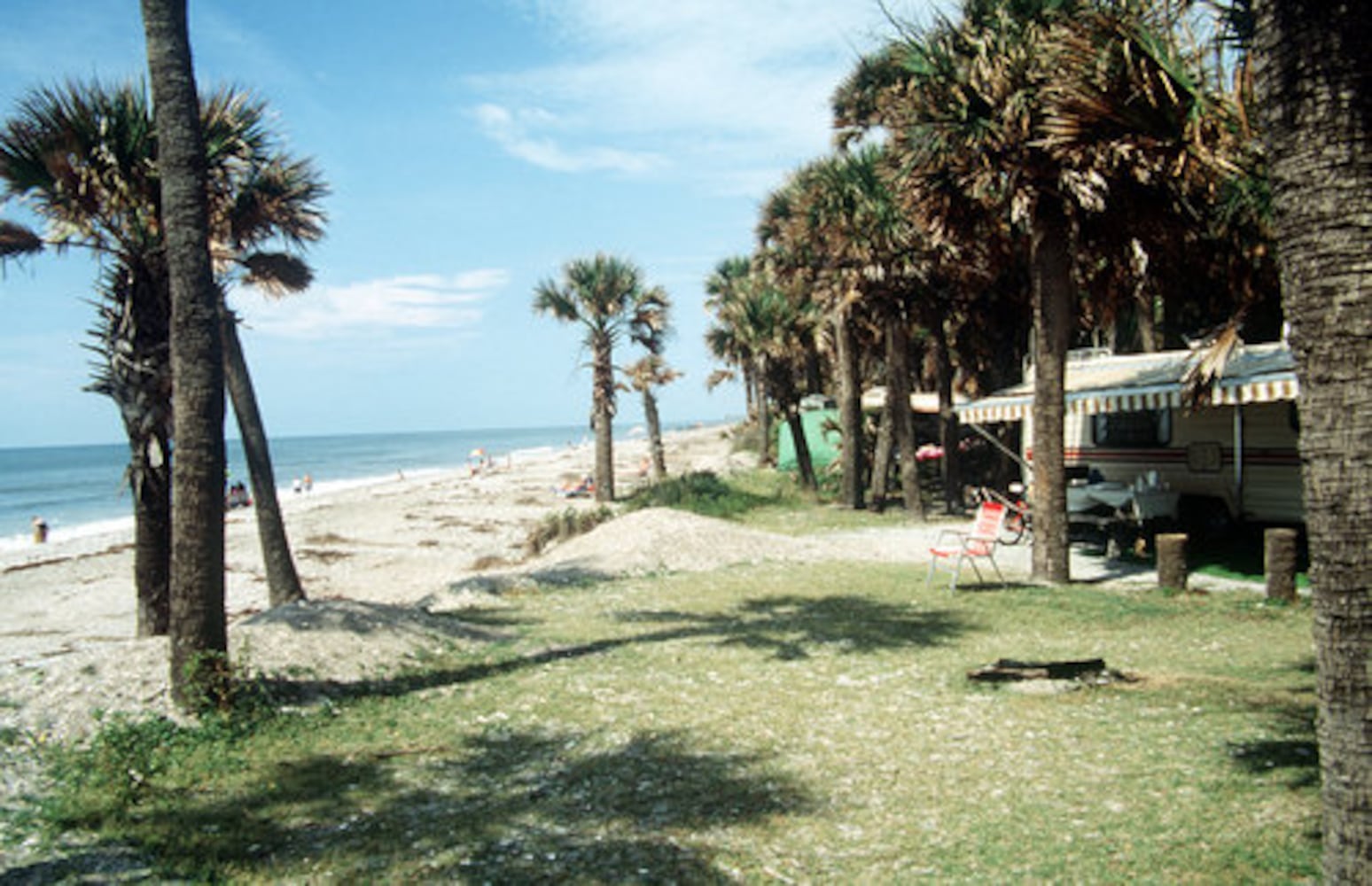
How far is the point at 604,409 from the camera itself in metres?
28.6

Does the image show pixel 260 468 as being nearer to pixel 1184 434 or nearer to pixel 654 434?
pixel 1184 434

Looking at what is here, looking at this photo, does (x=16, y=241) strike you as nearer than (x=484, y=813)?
No

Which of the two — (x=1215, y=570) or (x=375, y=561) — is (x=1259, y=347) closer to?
(x=1215, y=570)

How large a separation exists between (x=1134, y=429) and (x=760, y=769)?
43.7 feet

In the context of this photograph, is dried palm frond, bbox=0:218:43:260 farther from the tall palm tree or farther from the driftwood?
the tall palm tree

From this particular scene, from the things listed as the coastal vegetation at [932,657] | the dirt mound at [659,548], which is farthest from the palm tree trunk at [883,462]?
the coastal vegetation at [932,657]

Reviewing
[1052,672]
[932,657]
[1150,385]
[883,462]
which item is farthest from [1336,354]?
[883,462]

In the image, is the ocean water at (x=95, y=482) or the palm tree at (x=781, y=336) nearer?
the palm tree at (x=781, y=336)

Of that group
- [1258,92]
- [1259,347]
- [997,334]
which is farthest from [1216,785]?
[997,334]

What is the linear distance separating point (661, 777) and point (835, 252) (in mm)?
16128

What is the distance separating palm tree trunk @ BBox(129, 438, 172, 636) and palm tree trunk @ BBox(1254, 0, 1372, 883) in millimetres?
9392

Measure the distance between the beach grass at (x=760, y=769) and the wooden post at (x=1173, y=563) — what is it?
185 cm

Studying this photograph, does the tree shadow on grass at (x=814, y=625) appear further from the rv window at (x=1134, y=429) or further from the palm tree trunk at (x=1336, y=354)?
the rv window at (x=1134, y=429)

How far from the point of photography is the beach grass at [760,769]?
4.27 m
